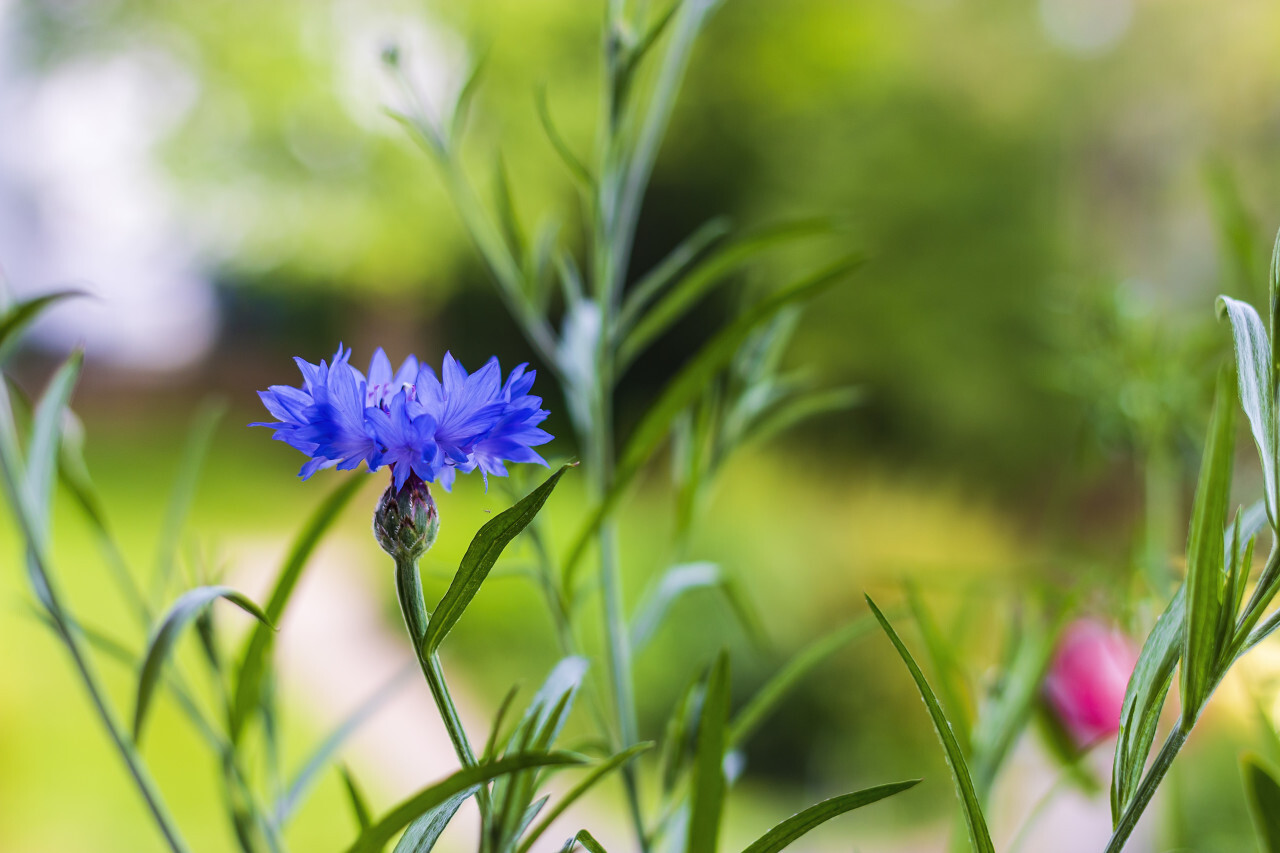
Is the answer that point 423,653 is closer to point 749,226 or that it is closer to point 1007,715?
point 1007,715

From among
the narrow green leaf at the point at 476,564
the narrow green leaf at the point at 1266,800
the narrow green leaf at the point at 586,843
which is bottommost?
the narrow green leaf at the point at 1266,800

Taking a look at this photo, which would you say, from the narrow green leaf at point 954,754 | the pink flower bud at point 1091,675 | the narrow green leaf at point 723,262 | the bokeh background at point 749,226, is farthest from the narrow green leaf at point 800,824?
the bokeh background at point 749,226

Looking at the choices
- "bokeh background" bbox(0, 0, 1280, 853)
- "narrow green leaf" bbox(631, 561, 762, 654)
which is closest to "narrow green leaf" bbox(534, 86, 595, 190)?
"narrow green leaf" bbox(631, 561, 762, 654)

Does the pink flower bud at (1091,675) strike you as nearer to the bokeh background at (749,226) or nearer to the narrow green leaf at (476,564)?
the narrow green leaf at (476,564)

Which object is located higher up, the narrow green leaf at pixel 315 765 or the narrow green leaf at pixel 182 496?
the narrow green leaf at pixel 182 496

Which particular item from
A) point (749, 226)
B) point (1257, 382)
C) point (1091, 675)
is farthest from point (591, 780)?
point (749, 226)
